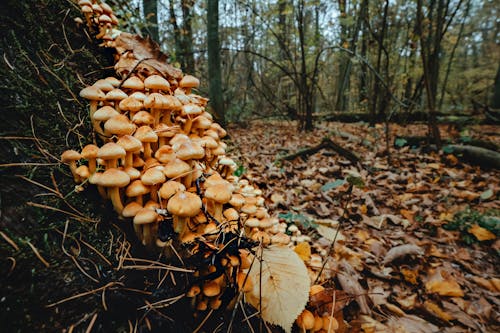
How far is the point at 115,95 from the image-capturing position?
51.3 inches

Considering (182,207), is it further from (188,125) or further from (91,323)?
(188,125)

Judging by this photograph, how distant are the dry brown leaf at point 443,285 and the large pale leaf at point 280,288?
4.25 ft

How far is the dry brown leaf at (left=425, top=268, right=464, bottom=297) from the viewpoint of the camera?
1.87m

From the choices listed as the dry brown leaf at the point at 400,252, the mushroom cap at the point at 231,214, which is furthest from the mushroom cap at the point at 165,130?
the dry brown leaf at the point at 400,252

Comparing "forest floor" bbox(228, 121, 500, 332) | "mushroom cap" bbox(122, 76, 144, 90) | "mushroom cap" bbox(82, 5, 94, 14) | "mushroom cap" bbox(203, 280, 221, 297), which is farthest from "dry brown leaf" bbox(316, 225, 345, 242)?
"mushroom cap" bbox(82, 5, 94, 14)

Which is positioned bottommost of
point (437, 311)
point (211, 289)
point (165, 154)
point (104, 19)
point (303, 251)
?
point (437, 311)

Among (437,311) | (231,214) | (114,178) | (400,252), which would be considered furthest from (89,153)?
(400,252)

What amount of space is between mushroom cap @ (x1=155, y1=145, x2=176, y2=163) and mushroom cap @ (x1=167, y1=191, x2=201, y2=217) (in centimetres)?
25

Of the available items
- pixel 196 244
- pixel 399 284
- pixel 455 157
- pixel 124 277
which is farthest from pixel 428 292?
pixel 455 157

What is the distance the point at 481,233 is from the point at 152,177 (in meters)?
3.04

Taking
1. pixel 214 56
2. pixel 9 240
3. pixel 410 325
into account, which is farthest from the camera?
pixel 214 56

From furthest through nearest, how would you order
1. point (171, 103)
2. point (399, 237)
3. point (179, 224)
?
1. point (399, 237)
2. point (171, 103)
3. point (179, 224)

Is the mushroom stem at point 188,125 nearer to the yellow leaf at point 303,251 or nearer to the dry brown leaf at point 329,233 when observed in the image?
the yellow leaf at point 303,251

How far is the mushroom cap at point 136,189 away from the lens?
1163 millimetres
